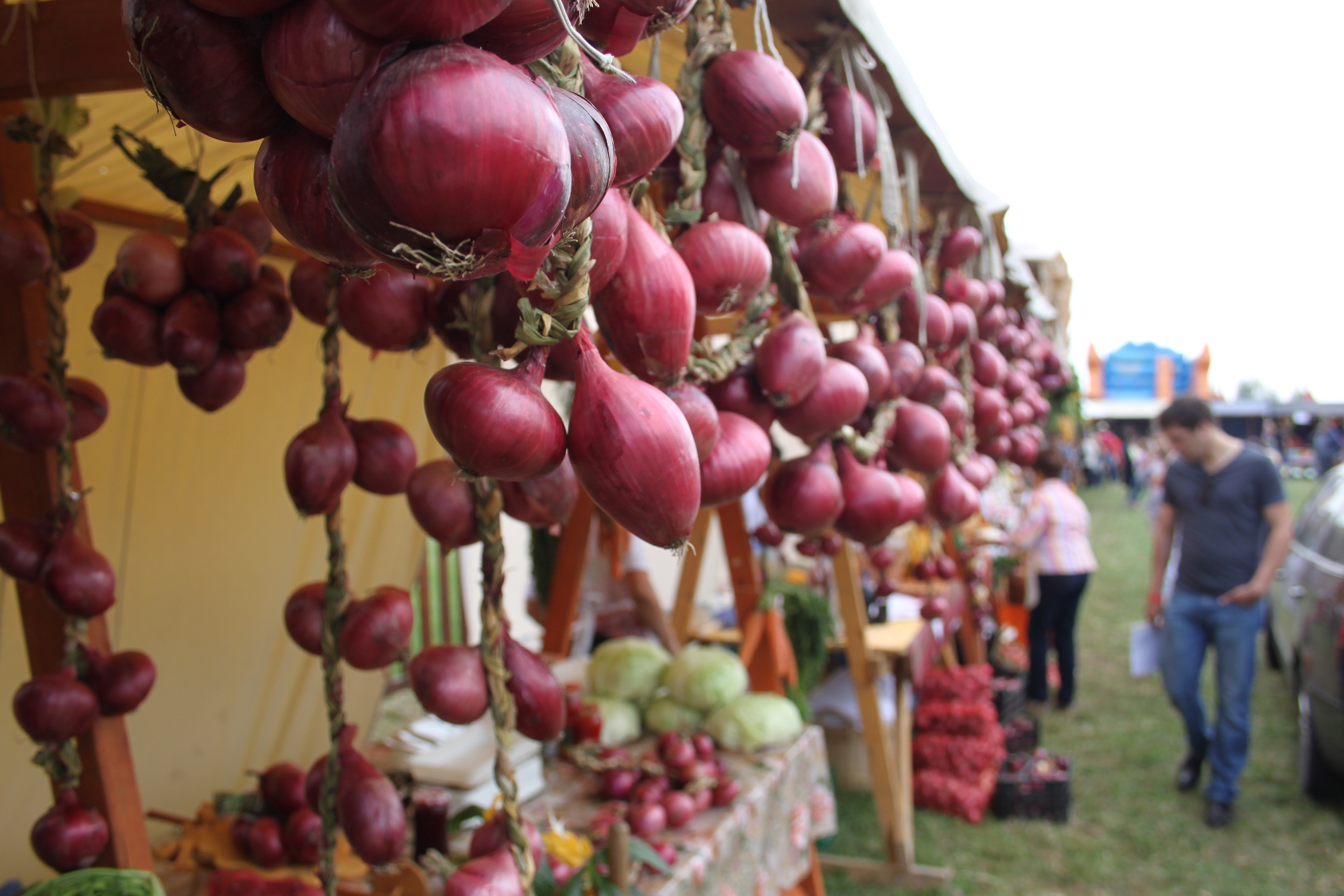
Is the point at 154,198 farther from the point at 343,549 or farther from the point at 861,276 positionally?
the point at 861,276

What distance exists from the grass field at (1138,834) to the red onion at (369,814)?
8.08 ft

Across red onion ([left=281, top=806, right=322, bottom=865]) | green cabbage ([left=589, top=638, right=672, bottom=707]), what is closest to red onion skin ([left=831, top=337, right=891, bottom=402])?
red onion ([left=281, top=806, right=322, bottom=865])

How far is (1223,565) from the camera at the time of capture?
3.35 m

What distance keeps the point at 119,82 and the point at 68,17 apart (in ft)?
0.27

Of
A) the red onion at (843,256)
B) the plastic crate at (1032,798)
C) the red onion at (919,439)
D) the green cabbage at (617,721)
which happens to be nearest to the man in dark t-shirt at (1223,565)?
the plastic crate at (1032,798)

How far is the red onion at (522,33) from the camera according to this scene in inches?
15.0

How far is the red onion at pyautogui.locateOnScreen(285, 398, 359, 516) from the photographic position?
0.92 meters

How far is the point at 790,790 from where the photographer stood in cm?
224

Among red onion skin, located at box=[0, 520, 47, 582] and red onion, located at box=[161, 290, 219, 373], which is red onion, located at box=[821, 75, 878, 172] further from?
red onion skin, located at box=[0, 520, 47, 582]

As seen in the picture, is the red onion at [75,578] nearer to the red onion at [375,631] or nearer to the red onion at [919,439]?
the red onion at [375,631]

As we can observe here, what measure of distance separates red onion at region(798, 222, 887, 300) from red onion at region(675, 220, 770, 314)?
23 centimetres

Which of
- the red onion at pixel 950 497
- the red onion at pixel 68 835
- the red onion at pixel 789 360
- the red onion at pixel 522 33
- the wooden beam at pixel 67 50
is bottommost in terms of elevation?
the red onion at pixel 68 835

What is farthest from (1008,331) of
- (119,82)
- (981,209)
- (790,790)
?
(119,82)

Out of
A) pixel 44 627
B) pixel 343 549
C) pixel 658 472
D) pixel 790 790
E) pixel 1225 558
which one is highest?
pixel 658 472
